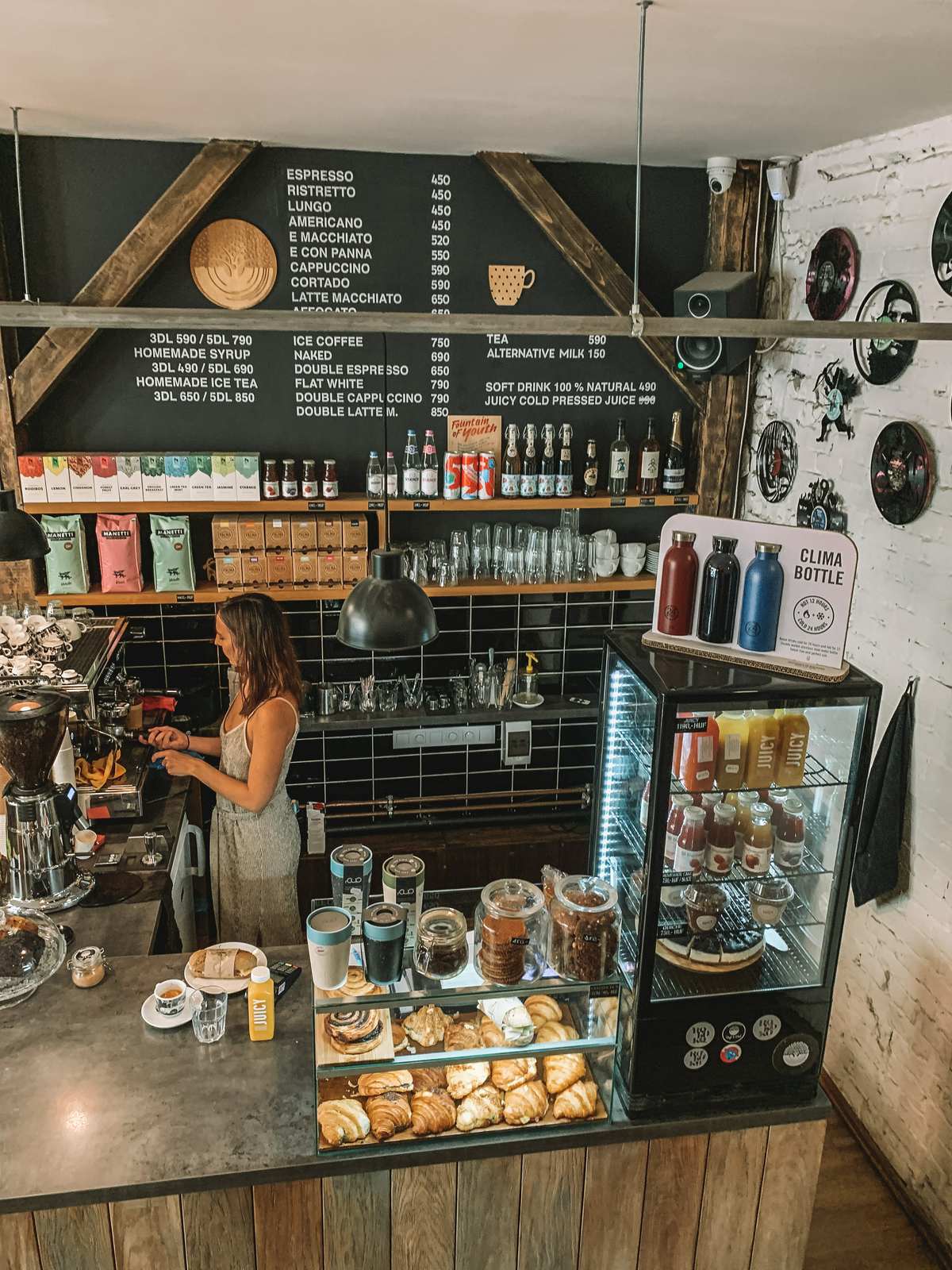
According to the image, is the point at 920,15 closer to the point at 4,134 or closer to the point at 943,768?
the point at 943,768

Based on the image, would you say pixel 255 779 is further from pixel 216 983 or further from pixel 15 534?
pixel 15 534

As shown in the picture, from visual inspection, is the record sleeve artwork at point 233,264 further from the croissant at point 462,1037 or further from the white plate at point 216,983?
the croissant at point 462,1037

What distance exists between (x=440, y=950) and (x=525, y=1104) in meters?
0.42

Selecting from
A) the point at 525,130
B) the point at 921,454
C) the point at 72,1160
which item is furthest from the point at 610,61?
the point at 72,1160

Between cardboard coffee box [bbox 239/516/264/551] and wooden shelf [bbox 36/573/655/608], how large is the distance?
0.19m

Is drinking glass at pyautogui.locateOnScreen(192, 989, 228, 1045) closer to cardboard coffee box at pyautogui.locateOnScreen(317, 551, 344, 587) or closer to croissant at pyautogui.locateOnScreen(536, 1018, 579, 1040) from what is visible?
croissant at pyautogui.locateOnScreen(536, 1018, 579, 1040)

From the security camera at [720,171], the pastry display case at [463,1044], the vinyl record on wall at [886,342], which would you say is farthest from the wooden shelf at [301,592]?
the pastry display case at [463,1044]

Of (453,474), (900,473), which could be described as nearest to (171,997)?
(453,474)

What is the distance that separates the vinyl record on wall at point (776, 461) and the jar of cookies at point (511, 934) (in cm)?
260

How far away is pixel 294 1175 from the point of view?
7.18ft

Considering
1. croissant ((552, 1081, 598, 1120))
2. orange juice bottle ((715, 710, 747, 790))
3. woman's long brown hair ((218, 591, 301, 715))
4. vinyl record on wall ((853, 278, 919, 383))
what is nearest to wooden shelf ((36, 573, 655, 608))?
woman's long brown hair ((218, 591, 301, 715))

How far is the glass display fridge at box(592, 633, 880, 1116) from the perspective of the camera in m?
2.28

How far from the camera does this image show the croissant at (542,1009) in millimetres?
2447

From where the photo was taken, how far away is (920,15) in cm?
218
